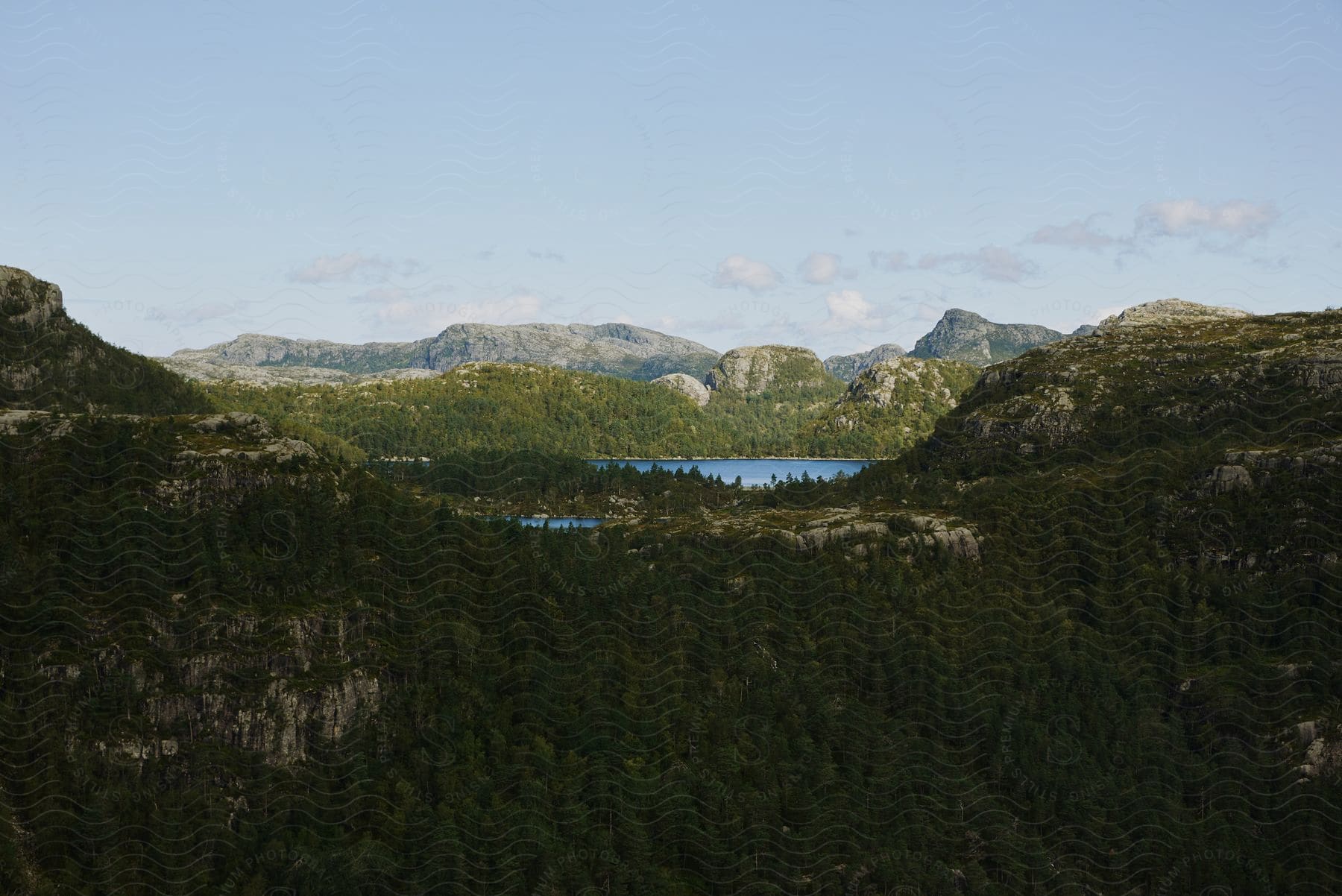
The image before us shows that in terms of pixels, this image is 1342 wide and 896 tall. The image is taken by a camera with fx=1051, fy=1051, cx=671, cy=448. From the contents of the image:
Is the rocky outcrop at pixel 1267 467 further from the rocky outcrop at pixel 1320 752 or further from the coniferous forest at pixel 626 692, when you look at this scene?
the rocky outcrop at pixel 1320 752

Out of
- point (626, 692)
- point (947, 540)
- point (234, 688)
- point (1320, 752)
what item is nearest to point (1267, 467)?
point (947, 540)

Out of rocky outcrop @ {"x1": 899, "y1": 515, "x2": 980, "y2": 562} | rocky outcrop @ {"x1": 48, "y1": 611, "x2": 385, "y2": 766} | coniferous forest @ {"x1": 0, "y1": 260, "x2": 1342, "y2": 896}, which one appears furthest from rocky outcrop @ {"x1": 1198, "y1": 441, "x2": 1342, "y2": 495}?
rocky outcrop @ {"x1": 48, "y1": 611, "x2": 385, "y2": 766}

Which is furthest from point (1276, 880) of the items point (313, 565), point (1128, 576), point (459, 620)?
point (313, 565)

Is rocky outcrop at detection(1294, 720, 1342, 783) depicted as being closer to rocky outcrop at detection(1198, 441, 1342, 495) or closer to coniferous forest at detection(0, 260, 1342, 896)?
coniferous forest at detection(0, 260, 1342, 896)

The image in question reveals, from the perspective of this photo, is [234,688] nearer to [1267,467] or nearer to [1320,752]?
Result: [1320,752]

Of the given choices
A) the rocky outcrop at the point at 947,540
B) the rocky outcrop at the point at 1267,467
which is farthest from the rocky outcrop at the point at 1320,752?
the rocky outcrop at the point at 947,540

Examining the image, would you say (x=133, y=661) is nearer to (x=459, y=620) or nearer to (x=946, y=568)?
(x=459, y=620)

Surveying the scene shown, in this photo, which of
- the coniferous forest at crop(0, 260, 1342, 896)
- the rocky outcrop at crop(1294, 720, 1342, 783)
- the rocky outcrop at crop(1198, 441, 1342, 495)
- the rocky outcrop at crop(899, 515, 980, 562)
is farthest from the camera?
the rocky outcrop at crop(899, 515, 980, 562)

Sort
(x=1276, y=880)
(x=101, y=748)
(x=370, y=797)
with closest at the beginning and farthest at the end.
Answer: (x=101, y=748), (x=370, y=797), (x=1276, y=880)

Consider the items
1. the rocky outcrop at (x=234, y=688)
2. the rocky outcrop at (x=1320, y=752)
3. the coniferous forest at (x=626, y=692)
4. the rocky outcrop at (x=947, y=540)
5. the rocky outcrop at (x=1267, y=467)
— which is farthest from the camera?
the rocky outcrop at (x=947, y=540)

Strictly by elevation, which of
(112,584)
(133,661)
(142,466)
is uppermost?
(142,466)

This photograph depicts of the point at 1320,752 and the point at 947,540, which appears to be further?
the point at 947,540
